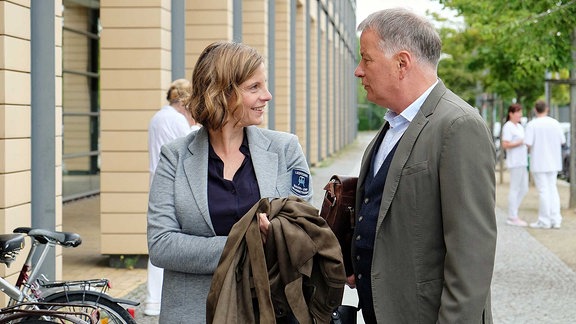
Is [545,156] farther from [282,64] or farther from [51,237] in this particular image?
[51,237]

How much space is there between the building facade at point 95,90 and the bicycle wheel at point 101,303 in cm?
147

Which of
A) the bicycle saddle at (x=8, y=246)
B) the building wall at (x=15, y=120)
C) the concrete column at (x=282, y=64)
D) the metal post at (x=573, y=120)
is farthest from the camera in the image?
the concrete column at (x=282, y=64)

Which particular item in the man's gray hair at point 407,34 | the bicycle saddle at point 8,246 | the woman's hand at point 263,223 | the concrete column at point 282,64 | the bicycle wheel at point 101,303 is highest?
the concrete column at point 282,64

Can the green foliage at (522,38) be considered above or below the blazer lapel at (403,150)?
above

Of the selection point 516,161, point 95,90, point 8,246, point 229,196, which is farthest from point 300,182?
point 95,90

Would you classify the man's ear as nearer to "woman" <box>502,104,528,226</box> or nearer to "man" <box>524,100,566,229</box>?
"man" <box>524,100,566,229</box>

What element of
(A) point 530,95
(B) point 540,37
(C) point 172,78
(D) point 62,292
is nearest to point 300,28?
(A) point 530,95

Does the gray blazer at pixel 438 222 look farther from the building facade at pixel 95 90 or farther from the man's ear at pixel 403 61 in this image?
the building facade at pixel 95 90

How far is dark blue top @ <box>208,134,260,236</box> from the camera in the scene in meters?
3.22

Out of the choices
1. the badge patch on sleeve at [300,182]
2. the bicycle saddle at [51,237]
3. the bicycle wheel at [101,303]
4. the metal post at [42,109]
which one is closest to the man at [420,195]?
the badge patch on sleeve at [300,182]

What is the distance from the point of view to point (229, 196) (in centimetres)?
325

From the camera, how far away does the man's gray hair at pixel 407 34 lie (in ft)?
10.4

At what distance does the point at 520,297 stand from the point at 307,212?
6226mm

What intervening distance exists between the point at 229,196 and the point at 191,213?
137 mm
